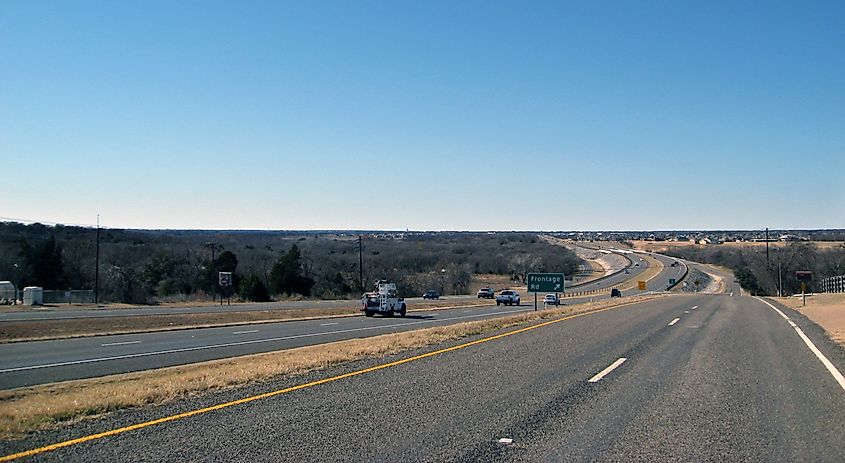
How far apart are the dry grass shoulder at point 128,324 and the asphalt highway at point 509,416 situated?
22789 millimetres

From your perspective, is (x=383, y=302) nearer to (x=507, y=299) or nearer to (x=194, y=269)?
(x=507, y=299)

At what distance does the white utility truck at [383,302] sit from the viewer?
4878cm

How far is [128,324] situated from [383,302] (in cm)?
1660

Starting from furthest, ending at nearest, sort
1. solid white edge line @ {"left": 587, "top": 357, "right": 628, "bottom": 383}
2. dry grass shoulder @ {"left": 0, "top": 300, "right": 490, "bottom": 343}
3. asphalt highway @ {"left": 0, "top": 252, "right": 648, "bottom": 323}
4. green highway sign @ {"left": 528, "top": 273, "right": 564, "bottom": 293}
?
green highway sign @ {"left": 528, "top": 273, "right": 564, "bottom": 293}, asphalt highway @ {"left": 0, "top": 252, "right": 648, "bottom": 323}, dry grass shoulder @ {"left": 0, "top": 300, "right": 490, "bottom": 343}, solid white edge line @ {"left": 587, "top": 357, "right": 628, "bottom": 383}

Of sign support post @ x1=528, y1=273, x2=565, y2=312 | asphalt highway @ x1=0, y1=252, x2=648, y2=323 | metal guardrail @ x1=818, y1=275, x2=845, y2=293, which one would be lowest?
asphalt highway @ x1=0, y1=252, x2=648, y2=323

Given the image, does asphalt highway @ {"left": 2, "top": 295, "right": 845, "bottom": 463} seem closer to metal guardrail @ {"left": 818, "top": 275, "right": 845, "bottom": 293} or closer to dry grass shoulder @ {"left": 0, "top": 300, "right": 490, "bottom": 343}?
dry grass shoulder @ {"left": 0, "top": 300, "right": 490, "bottom": 343}

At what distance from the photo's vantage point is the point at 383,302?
48.8 meters

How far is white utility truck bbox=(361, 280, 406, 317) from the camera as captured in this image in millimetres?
48781

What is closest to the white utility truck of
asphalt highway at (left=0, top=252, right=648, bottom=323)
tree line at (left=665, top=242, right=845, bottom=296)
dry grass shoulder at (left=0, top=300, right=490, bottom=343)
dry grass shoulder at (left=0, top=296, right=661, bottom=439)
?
dry grass shoulder at (left=0, top=300, right=490, bottom=343)

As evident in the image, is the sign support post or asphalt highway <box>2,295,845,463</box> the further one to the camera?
the sign support post

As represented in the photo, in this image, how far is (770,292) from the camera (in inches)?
4557

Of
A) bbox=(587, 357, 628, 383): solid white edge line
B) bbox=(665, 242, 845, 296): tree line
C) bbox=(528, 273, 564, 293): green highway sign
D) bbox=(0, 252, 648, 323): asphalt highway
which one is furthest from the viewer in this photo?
bbox=(665, 242, 845, 296): tree line

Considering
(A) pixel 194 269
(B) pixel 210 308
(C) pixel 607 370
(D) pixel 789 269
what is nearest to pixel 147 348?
(C) pixel 607 370

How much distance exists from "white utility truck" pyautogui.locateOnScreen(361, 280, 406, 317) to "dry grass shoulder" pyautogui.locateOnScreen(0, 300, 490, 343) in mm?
2567
